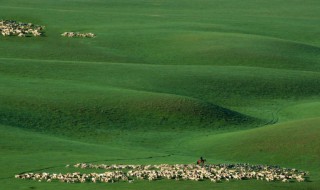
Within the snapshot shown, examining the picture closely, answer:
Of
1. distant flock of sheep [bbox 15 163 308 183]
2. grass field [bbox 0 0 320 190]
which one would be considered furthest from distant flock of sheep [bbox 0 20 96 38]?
distant flock of sheep [bbox 15 163 308 183]

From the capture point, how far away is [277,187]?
2320 cm

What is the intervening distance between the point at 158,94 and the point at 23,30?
24169 mm

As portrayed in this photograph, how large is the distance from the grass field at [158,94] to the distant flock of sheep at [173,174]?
587mm

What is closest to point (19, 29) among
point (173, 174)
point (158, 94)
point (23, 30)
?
point (23, 30)

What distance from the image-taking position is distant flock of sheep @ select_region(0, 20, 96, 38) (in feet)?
202

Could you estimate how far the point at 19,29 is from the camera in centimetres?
6278

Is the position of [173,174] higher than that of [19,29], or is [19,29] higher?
[19,29]

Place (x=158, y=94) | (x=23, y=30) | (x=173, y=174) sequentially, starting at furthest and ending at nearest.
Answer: (x=23, y=30) → (x=158, y=94) → (x=173, y=174)

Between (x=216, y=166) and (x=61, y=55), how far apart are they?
32.0 m

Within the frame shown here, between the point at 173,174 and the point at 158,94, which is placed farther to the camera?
the point at 158,94

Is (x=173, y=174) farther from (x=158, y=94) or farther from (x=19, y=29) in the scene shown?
(x=19, y=29)

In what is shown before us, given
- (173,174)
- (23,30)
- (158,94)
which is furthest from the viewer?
(23,30)

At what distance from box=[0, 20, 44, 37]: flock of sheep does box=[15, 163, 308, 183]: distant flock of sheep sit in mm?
36980

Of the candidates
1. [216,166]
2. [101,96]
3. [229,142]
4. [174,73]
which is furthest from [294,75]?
[216,166]
